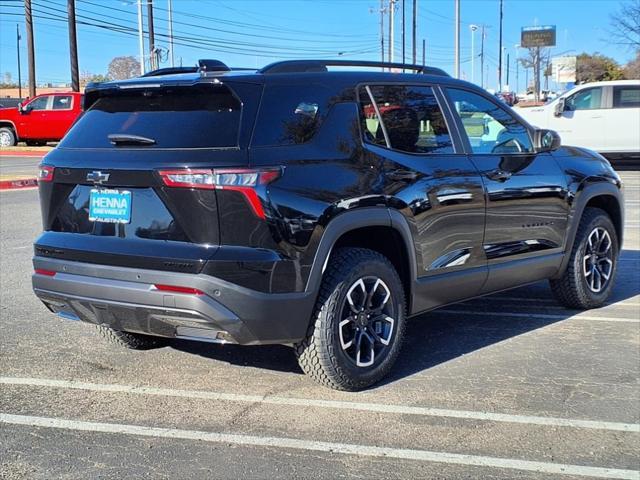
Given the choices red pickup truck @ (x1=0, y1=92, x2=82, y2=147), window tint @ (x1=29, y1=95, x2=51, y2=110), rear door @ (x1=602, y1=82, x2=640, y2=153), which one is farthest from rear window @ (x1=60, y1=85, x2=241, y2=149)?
window tint @ (x1=29, y1=95, x2=51, y2=110)

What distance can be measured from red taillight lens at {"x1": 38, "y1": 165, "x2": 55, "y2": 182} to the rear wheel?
27.1m

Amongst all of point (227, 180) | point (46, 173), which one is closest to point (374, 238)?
point (227, 180)

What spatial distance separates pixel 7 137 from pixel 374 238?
92.1 feet

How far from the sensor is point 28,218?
36.9 feet

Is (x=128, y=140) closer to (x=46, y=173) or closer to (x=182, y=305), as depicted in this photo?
(x=46, y=173)

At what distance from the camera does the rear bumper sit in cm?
370

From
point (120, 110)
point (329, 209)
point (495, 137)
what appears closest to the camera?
point (329, 209)

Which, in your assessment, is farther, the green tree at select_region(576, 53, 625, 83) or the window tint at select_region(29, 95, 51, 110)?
the green tree at select_region(576, 53, 625, 83)

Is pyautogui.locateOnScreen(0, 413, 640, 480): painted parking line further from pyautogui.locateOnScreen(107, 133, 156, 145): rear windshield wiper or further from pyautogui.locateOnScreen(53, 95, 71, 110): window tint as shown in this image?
pyautogui.locateOnScreen(53, 95, 71, 110): window tint

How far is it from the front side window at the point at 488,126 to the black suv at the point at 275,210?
0.16 ft

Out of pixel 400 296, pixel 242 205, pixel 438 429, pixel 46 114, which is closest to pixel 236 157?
pixel 242 205

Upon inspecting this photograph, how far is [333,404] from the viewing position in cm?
418

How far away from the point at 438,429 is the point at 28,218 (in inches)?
360

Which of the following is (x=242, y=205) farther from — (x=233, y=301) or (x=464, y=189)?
(x=464, y=189)
